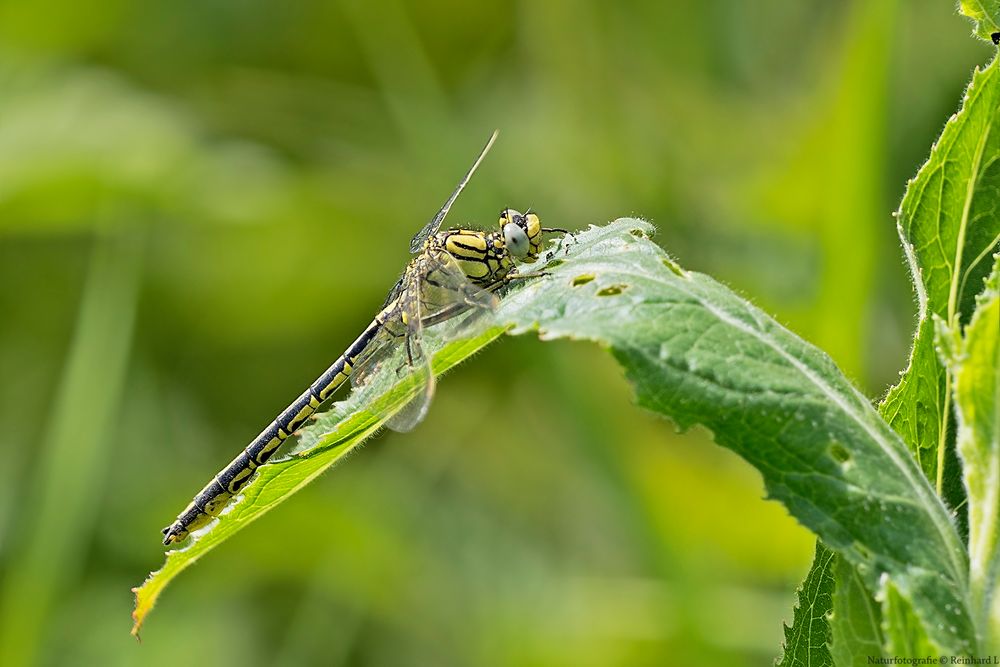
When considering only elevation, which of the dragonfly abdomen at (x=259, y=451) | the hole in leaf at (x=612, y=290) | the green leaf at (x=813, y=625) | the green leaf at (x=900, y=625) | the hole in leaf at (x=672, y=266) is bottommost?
the green leaf at (x=900, y=625)

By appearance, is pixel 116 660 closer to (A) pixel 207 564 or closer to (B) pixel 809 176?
(A) pixel 207 564

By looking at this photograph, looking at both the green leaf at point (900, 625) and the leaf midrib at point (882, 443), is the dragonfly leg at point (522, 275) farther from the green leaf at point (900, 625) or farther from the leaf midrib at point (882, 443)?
the green leaf at point (900, 625)

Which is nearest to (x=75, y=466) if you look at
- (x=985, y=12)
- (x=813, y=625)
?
(x=813, y=625)

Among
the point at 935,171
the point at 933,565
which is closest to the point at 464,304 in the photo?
the point at 935,171

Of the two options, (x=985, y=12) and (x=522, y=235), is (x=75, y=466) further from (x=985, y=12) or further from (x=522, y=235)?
(x=985, y=12)

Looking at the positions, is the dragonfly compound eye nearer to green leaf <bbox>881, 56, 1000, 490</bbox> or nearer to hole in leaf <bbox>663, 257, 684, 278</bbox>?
hole in leaf <bbox>663, 257, 684, 278</bbox>

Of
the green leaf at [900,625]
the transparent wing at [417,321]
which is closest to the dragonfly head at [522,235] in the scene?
the transparent wing at [417,321]
